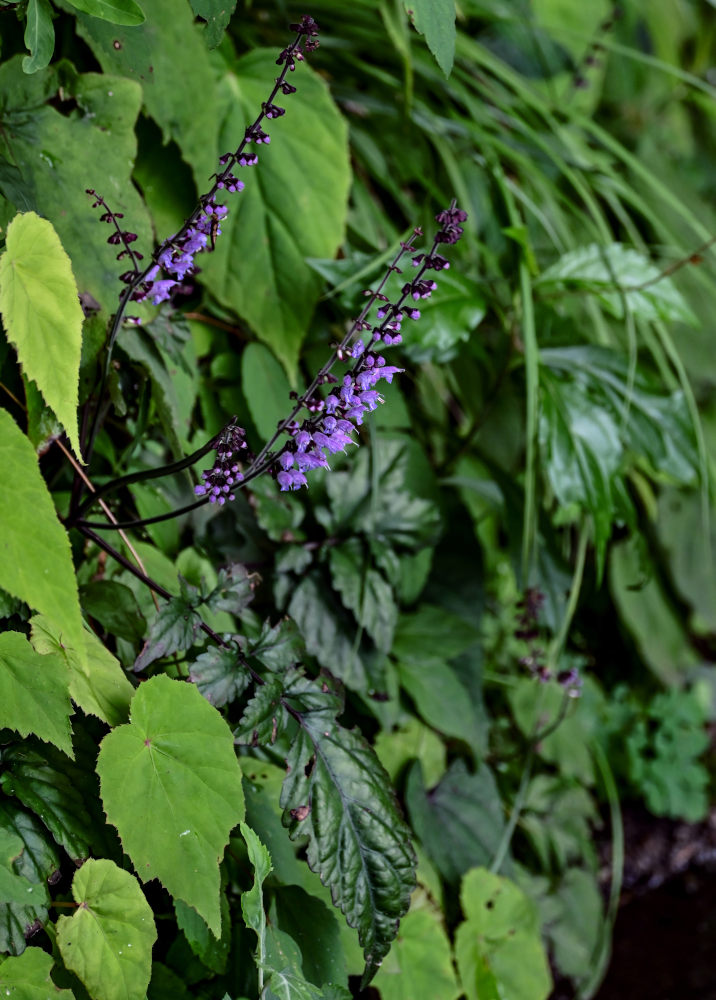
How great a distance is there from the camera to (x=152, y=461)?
1017 mm

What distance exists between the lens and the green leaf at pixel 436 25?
68 cm

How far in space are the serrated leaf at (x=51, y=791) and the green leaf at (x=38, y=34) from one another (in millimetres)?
517

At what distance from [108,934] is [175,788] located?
0.36ft

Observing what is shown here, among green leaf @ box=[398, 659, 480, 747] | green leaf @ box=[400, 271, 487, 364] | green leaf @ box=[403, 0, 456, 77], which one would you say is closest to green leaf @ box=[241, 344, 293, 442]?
green leaf @ box=[400, 271, 487, 364]

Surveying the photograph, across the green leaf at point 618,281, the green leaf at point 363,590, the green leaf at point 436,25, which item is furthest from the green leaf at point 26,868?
the green leaf at point 618,281

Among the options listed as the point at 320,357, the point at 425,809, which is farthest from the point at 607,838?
the point at 320,357

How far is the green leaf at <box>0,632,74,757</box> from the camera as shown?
1.99 feet

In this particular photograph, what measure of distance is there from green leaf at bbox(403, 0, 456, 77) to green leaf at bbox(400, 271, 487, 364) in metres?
0.42

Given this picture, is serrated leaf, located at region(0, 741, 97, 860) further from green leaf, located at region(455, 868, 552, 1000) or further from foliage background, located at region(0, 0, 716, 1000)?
green leaf, located at region(455, 868, 552, 1000)

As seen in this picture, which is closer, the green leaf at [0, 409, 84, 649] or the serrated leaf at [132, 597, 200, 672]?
the green leaf at [0, 409, 84, 649]

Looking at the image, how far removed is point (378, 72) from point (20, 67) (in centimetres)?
68

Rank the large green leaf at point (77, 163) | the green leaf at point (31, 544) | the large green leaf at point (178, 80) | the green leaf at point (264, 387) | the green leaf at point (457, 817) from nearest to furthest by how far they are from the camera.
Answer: the green leaf at point (31, 544), the large green leaf at point (77, 163), the large green leaf at point (178, 80), the green leaf at point (264, 387), the green leaf at point (457, 817)

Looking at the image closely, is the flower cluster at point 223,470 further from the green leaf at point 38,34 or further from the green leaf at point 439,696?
the green leaf at point 439,696

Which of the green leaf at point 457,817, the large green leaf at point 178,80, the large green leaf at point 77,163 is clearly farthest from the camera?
the green leaf at point 457,817
